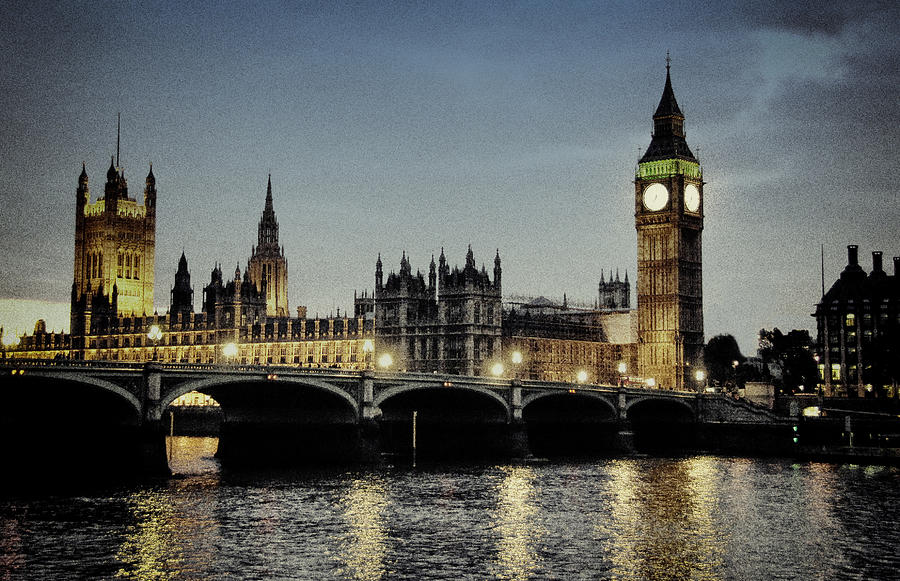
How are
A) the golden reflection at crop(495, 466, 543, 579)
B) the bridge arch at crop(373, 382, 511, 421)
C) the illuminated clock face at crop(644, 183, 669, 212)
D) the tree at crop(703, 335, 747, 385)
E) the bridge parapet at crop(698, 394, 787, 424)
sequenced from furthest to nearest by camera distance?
the tree at crop(703, 335, 747, 385) < the illuminated clock face at crop(644, 183, 669, 212) < the bridge parapet at crop(698, 394, 787, 424) < the bridge arch at crop(373, 382, 511, 421) < the golden reflection at crop(495, 466, 543, 579)

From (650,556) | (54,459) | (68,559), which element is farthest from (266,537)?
(54,459)

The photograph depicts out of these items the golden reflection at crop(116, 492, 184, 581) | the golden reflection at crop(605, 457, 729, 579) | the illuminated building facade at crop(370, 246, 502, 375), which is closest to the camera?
the golden reflection at crop(116, 492, 184, 581)

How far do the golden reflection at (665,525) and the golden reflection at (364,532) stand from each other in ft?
32.8

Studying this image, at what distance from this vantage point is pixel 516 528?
5841cm

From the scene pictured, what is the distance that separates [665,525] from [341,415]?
37100 millimetres

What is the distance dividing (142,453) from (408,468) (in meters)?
21.1

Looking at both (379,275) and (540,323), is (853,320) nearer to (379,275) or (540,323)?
(540,323)

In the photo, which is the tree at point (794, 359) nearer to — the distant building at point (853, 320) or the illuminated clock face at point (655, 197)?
the distant building at point (853, 320)

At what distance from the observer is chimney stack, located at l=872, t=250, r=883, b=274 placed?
156m

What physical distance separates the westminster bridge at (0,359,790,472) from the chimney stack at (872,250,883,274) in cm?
4797

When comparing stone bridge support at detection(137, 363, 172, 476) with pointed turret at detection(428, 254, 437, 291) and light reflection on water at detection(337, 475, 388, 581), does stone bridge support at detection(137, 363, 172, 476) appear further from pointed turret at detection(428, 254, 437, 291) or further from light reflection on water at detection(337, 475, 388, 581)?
pointed turret at detection(428, 254, 437, 291)

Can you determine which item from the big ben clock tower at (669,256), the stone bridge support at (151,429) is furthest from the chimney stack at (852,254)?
the stone bridge support at (151,429)

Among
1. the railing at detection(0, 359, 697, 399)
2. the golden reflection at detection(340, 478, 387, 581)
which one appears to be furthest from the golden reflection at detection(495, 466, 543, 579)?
the railing at detection(0, 359, 697, 399)

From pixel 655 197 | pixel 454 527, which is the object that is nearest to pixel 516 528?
pixel 454 527
